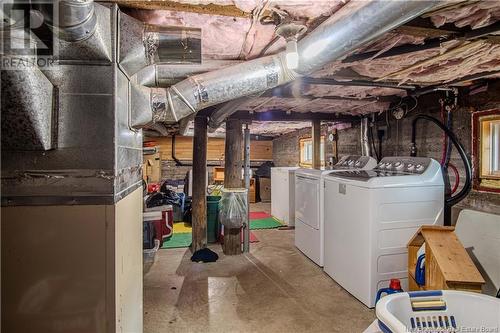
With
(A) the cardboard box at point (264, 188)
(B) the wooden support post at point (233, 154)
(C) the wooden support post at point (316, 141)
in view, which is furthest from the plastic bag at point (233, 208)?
(A) the cardboard box at point (264, 188)

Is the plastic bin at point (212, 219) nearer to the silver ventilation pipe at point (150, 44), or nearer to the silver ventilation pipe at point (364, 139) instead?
the silver ventilation pipe at point (364, 139)

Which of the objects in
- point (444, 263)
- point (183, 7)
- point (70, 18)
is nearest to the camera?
point (70, 18)

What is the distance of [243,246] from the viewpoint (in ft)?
13.7

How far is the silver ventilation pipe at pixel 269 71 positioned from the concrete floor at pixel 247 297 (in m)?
1.80

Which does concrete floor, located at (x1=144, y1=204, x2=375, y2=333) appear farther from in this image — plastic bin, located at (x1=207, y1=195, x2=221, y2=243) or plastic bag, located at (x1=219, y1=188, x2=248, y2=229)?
plastic bin, located at (x1=207, y1=195, x2=221, y2=243)

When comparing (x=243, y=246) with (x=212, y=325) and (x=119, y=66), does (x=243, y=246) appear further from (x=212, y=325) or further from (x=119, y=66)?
(x=119, y=66)

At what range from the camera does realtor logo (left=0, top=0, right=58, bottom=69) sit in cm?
91

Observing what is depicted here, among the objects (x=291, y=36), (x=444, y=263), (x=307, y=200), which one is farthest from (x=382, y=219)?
(x=291, y=36)

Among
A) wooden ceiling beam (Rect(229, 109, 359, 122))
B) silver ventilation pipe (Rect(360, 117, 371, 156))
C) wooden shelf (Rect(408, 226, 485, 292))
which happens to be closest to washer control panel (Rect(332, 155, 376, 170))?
silver ventilation pipe (Rect(360, 117, 371, 156))

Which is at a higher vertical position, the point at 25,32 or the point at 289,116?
the point at 289,116

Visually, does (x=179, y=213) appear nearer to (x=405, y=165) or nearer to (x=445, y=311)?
(x=405, y=165)

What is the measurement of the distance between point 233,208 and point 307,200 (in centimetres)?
100

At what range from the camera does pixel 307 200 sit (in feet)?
12.6

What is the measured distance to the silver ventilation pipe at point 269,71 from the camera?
3.84ft
